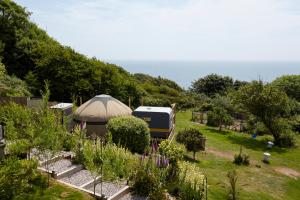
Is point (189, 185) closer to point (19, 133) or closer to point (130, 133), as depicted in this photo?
point (130, 133)

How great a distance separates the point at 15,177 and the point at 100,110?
12.9 metres

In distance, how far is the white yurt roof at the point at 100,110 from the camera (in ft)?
72.5

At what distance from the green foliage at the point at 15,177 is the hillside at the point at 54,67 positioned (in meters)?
21.9

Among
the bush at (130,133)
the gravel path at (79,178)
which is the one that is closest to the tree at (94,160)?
the gravel path at (79,178)

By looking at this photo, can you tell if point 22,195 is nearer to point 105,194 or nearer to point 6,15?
point 105,194

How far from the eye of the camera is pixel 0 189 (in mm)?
9148

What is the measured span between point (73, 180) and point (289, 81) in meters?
65.3

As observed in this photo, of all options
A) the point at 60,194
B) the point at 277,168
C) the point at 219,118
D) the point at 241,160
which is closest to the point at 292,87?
the point at 219,118

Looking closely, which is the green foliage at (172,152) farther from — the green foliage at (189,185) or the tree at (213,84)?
the tree at (213,84)

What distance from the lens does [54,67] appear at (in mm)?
34969

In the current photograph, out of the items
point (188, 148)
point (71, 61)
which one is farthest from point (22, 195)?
point (71, 61)

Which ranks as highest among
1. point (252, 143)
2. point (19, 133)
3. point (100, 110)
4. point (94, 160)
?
point (100, 110)

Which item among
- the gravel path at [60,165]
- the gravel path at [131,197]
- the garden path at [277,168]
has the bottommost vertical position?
the garden path at [277,168]

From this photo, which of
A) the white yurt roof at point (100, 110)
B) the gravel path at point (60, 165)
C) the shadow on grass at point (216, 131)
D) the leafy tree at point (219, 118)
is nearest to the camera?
the gravel path at point (60, 165)
